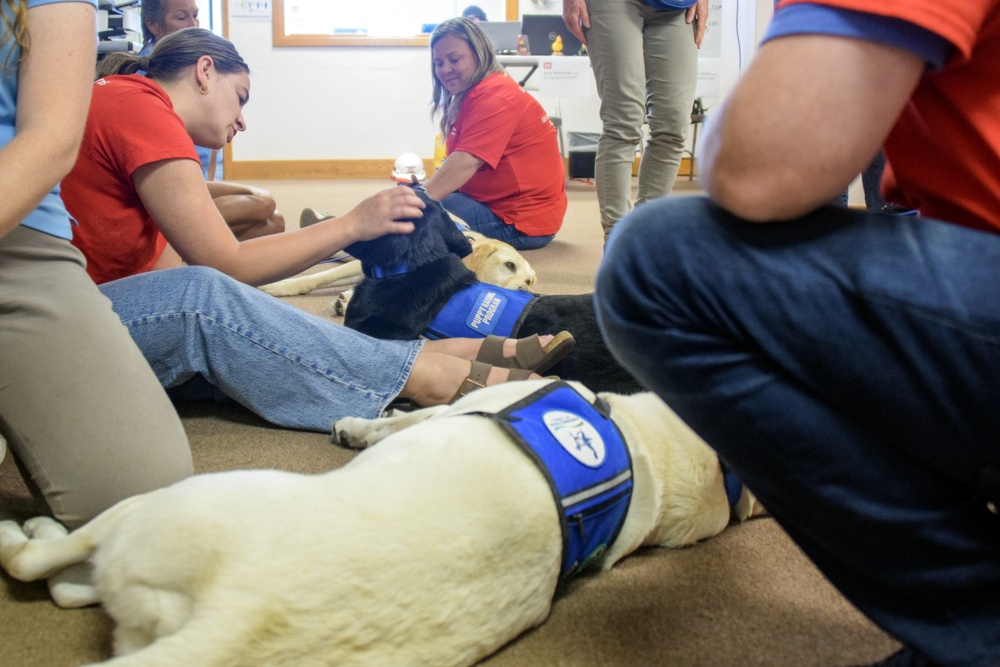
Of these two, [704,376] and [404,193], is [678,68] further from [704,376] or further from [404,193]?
[704,376]

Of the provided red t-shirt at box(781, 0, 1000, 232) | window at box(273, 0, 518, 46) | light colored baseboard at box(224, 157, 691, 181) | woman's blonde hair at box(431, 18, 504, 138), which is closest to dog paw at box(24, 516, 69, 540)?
red t-shirt at box(781, 0, 1000, 232)

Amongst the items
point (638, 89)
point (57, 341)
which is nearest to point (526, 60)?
point (638, 89)

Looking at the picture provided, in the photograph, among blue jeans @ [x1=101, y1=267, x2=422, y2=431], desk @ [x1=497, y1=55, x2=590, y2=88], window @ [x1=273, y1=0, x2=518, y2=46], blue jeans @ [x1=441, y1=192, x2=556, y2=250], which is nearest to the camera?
blue jeans @ [x1=101, y1=267, x2=422, y2=431]

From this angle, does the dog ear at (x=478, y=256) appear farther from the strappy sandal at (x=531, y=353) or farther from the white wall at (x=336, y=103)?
the white wall at (x=336, y=103)

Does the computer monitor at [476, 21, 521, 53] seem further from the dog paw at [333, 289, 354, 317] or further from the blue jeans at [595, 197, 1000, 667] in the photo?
the blue jeans at [595, 197, 1000, 667]

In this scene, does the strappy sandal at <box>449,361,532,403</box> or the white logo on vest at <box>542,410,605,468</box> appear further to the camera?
the strappy sandal at <box>449,361,532,403</box>

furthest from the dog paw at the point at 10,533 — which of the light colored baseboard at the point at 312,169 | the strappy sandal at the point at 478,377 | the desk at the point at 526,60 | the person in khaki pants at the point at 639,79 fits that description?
the light colored baseboard at the point at 312,169

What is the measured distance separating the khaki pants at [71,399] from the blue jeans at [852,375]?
77 cm

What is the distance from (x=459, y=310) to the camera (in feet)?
6.58

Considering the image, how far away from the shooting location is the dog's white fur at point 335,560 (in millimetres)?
787

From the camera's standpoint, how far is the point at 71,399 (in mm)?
1177

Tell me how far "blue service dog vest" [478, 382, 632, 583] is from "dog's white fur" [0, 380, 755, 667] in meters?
0.03

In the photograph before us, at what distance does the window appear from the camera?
24.7 feet

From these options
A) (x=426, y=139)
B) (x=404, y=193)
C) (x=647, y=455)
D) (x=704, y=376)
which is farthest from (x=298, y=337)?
(x=426, y=139)
